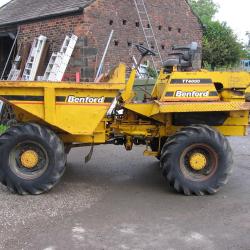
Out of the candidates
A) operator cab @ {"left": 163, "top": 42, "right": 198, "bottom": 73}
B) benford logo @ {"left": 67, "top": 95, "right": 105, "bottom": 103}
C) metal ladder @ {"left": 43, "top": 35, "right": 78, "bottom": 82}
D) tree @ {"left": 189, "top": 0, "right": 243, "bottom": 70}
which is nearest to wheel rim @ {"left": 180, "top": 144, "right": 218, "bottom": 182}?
operator cab @ {"left": 163, "top": 42, "right": 198, "bottom": 73}

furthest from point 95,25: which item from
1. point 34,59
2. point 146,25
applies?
point 146,25

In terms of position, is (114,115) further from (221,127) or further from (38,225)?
(38,225)

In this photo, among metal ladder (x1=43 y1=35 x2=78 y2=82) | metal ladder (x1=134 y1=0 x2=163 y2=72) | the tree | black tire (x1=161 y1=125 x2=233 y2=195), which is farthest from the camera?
the tree

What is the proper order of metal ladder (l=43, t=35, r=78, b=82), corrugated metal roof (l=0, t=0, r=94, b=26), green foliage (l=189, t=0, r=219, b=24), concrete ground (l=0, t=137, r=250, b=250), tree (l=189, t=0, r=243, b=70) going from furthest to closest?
green foliage (l=189, t=0, r=219, b=24) < tree (l=189, t=0, r=243, b=70) < corrugated metal roof (l=0, t=0, r=94, b=26) < metal ladder (l=43, t=35, r=78, b=82) < concrete ground (l=0, t=137, r=250, b=250)

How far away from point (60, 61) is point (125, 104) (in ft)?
22.5

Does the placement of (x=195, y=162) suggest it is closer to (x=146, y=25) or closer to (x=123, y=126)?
(x=123, y=126)

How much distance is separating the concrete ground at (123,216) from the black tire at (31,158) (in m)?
0.16

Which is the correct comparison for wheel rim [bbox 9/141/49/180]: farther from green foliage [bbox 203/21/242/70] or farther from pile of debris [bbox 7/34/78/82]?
green foliage [bbox 203/21/242/70]

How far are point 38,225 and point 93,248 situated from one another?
2.79 ft

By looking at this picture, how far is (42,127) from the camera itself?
19.6ft

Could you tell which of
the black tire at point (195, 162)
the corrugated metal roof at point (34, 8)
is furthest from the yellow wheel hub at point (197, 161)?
the corrugated metal roof at point (34, 8)

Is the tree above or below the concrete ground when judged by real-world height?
above

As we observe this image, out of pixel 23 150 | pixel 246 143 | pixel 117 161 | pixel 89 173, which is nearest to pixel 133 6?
pixel 246 143

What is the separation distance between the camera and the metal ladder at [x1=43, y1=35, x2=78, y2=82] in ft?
41.6
